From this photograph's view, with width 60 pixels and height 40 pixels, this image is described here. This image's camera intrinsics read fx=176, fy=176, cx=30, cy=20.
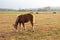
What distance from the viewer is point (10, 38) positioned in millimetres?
11039

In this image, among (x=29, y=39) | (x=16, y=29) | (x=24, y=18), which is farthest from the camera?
(x=24, y=18)

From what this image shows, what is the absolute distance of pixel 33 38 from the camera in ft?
36.0

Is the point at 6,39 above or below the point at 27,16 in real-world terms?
below

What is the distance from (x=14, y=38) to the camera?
1105 cm

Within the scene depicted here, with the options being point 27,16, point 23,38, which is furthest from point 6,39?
point 27,16

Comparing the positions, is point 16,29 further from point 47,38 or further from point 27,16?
point 47,38

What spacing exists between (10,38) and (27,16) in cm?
394

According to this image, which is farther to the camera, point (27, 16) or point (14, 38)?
point (27, 16)

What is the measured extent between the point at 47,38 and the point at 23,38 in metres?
1.50

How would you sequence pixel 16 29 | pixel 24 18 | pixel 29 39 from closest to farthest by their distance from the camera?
pixel 29 39 < pixel 16 29 < pixel 24 18

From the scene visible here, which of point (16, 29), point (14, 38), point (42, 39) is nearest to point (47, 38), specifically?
point (42, 39)

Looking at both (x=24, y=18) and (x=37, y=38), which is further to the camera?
(x=24, y=18)

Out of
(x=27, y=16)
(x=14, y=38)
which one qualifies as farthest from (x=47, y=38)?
(x=27, y=16)

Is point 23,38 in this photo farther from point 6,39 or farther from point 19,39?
point 6,39
